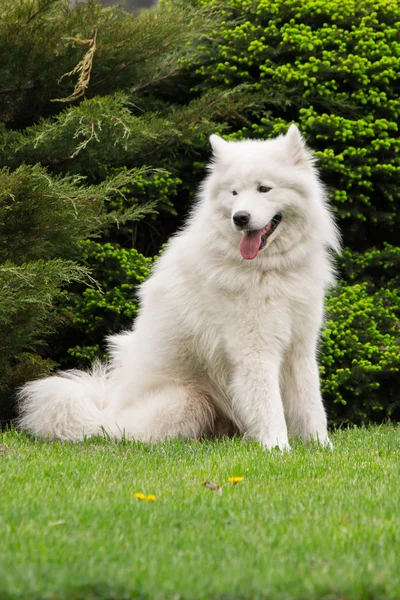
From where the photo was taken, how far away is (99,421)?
5465 millimetres

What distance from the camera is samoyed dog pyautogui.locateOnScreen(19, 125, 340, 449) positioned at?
16.2 feet

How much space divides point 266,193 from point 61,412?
1885mm

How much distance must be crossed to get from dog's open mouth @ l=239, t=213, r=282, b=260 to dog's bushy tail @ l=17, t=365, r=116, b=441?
1.44 m

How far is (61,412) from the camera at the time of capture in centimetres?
529

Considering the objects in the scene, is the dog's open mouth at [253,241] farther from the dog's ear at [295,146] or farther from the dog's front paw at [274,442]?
the dog's front paw at [274,442]

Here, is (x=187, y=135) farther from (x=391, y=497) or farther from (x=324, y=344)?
(x=391, y=497)

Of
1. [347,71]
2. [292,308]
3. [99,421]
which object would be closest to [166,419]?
[99,421]

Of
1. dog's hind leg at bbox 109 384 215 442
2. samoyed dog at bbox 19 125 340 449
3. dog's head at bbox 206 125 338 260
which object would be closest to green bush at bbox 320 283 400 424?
samoyed dog at bbox 19 125 340 449

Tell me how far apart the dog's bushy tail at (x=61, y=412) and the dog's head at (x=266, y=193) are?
146 centimetres

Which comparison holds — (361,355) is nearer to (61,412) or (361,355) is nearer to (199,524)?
(61,412)

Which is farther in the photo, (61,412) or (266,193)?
(61,412)

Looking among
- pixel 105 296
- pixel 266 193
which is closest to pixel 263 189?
pixel 266 193

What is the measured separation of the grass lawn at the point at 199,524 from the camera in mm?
2438

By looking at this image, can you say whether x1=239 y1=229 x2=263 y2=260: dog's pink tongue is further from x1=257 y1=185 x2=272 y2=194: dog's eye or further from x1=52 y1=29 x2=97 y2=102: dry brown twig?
x1=52 y1=29 x2=97 y2=102: dry brown twig
